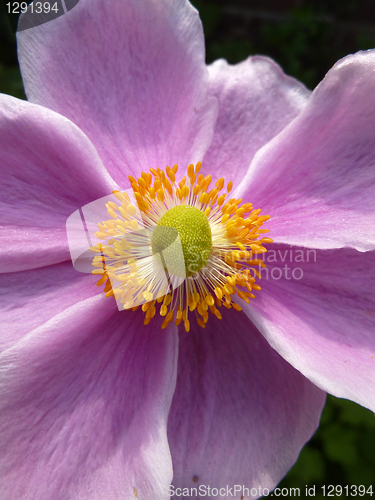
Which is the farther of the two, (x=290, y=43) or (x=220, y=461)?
(x=290, y=43)

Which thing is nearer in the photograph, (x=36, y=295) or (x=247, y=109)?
(x=36, y=295)

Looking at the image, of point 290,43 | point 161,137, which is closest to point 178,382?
point 161,137

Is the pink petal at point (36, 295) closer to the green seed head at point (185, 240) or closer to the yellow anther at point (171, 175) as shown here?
the green seed head at point (185, 240)

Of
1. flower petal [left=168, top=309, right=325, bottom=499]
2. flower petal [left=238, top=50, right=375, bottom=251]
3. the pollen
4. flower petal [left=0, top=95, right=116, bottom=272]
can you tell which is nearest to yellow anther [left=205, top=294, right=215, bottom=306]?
the pollen

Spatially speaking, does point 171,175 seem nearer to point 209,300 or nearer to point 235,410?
point 209,300

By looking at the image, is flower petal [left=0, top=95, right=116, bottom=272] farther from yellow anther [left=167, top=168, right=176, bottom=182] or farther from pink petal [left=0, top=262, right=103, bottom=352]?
yellow anther [left=167, top=168, right=176, bottom=182]

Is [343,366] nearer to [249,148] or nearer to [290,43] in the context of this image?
[249,148]

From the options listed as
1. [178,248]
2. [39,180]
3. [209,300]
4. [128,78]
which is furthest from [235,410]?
[128,78]
